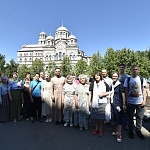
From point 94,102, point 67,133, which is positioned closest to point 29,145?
point 67,133

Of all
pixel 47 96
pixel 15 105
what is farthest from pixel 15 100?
pixel 47 96

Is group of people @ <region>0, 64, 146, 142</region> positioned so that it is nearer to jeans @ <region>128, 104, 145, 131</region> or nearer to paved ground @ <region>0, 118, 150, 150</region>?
jeans @ <region>128, 104, 145, 131</region>

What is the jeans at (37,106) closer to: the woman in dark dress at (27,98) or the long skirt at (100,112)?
the woman in dark dress at (27,98)

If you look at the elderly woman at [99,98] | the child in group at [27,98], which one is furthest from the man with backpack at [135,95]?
the child in group at [27,98]

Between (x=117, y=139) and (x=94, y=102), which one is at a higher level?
(x=94, y=102)

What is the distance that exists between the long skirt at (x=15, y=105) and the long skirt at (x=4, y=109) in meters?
0.15

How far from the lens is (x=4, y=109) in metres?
5.43

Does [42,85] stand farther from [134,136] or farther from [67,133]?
[134,136]

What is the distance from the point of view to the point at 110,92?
4148mm

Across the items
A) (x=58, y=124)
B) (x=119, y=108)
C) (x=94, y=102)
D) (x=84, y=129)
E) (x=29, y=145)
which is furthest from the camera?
(x=58, y=124)

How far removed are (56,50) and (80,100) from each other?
251 ft

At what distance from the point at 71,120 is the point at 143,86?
2.59 metres

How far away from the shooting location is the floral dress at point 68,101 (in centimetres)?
489

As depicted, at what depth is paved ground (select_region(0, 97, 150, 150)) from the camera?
3515mm
